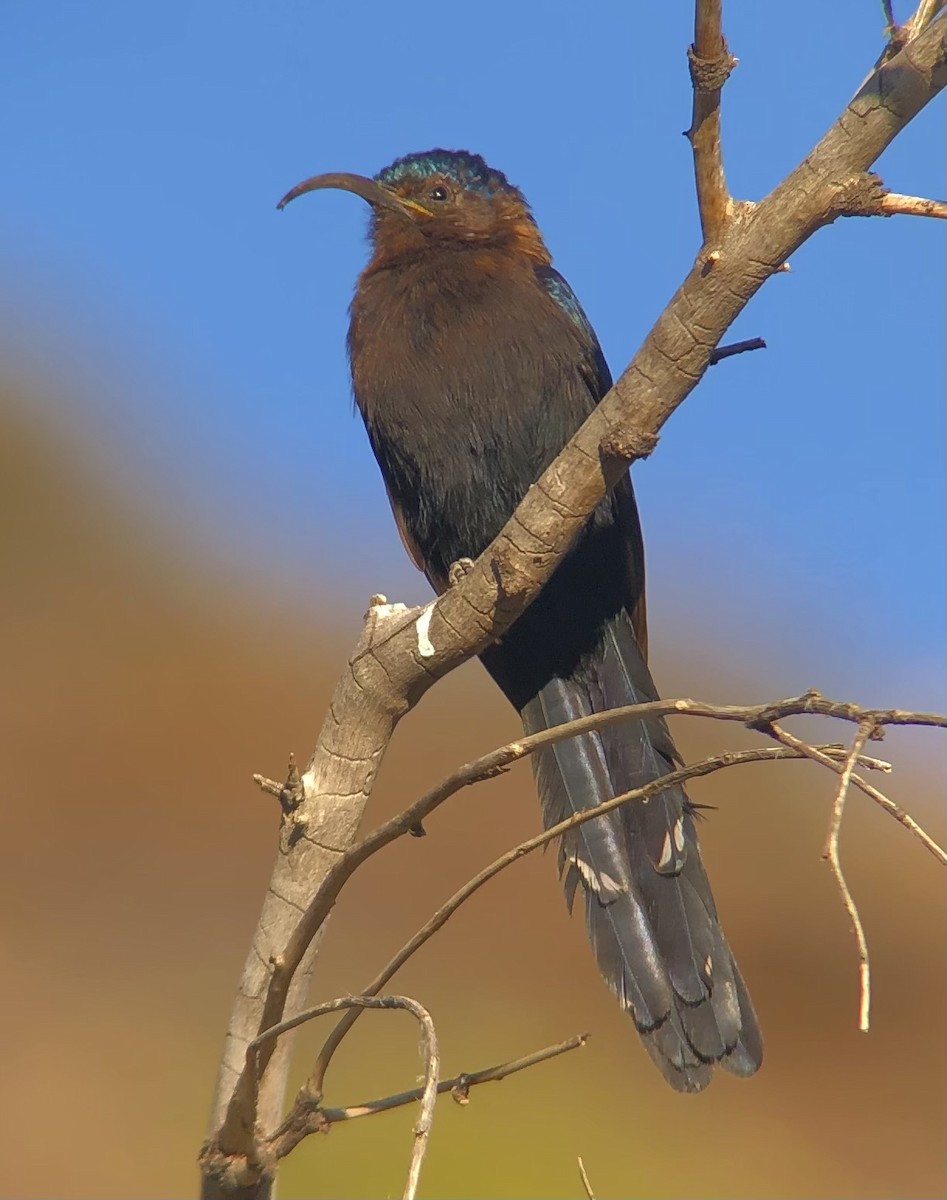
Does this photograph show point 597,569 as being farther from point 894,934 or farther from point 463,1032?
point 894,934

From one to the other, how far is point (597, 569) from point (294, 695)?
837 centimetres

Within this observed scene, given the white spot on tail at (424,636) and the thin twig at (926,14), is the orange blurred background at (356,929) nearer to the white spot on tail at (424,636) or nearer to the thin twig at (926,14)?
the white spot on tail at (424,636)

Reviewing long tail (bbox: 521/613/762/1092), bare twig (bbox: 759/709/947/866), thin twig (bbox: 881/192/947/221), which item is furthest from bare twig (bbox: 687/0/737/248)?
long tail (bbox: 521/613/762/1092)

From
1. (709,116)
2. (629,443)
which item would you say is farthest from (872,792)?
(709,116)

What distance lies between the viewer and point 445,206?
15.0ft

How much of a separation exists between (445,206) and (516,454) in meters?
1.01

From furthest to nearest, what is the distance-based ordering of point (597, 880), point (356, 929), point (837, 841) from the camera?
point (356, 929)
point (597, 880)
point (837, 841)

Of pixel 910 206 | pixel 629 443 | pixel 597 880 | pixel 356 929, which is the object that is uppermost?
pixel 356 929

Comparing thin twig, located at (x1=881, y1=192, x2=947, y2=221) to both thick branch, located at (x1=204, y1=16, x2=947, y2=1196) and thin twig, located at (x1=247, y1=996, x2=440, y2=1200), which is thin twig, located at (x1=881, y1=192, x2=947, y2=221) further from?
thin twig, located at (x1=247, y1=996, x2=440, y2=1200)

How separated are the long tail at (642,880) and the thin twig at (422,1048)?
1196 millimetres

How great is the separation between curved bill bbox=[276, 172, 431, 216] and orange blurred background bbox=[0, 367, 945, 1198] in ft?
14.4

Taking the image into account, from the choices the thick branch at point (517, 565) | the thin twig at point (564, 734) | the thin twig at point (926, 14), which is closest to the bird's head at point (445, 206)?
the thick branch at point (517, 565)

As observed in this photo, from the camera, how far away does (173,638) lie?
12.6m

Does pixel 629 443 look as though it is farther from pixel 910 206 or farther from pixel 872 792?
pixel 872 792
